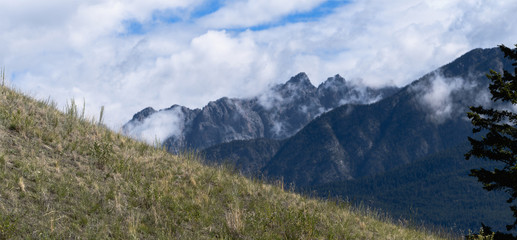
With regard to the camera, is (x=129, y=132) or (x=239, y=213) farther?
(x=129, y=132)

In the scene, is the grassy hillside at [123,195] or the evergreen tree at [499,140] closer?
the grassy hillside at [123,195]

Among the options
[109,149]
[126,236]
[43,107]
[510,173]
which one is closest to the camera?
[126,236]

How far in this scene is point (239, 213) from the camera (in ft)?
35.8

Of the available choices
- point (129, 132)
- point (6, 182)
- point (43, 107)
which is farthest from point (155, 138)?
point (6, 182)

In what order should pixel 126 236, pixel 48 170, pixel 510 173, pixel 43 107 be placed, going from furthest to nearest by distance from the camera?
1. pixel 510 173
2. pixel 43 107
3. pixel 48 170
4. pixel 126 236

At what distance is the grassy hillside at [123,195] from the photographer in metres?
9.18

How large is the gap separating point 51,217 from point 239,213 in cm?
414

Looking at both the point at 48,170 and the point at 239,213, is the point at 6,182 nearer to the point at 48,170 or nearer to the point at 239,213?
the point at 48,170

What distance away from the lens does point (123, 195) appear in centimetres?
1089

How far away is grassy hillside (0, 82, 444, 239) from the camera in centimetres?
918

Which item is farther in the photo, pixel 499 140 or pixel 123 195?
pixel 499 140

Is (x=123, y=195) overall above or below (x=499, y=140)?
below

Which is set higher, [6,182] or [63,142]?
[63,142]

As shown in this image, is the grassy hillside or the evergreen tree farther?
the evergreen tree
